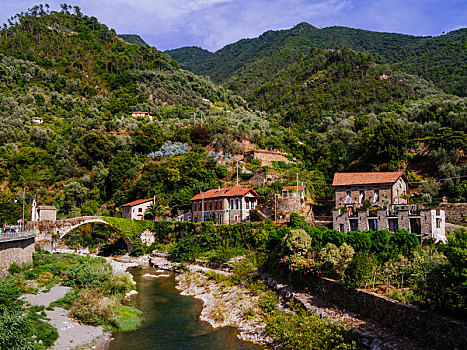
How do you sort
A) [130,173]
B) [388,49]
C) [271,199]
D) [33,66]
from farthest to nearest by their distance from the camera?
[388,49] → [33,66] → [130,173] → [271,199]

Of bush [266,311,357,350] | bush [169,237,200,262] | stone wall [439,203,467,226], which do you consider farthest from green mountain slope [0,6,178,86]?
bush [266,311,357,350]

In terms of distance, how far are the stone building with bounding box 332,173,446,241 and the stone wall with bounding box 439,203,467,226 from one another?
419 cm

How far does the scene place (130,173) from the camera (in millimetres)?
63906

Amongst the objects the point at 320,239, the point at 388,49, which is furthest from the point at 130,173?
the point at 388,49

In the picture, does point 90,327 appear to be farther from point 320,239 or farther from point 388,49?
point 388,49

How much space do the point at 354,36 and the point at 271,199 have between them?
577 ft

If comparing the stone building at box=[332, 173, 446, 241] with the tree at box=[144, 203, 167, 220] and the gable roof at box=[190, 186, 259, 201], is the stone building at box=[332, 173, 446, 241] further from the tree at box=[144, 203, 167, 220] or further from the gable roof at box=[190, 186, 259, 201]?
the tree at box=[144, 203, 167, 220]

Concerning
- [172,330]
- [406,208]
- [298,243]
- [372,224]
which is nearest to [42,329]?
[172,330]

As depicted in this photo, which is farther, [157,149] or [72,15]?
[72,15]

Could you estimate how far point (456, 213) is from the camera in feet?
117

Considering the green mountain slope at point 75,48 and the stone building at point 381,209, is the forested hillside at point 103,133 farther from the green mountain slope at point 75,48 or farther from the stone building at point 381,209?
the stone building at point 381,209

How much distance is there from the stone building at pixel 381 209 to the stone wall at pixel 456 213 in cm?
419

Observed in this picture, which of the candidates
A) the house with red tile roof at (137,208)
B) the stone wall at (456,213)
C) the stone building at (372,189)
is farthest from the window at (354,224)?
the house with red tile roof at (137,208)

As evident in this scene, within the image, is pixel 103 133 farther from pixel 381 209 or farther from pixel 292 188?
pixel 381 209
